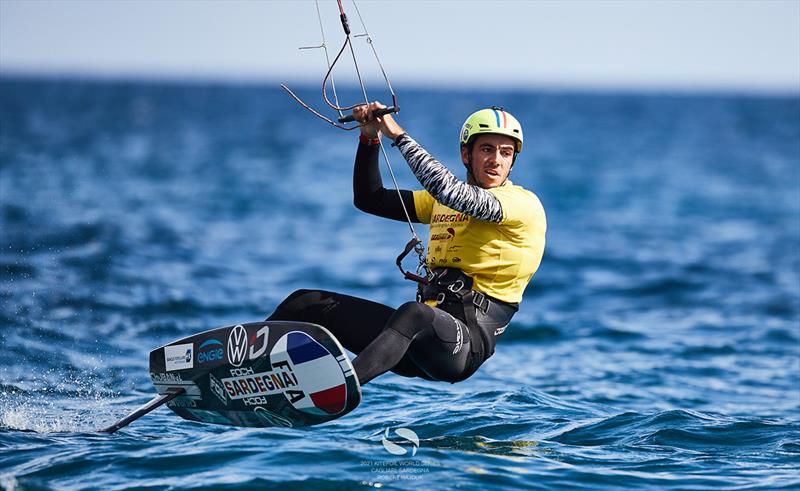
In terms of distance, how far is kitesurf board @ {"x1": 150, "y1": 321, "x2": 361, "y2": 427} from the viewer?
6379 millimetres

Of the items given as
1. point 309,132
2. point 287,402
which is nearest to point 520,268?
point 287,402

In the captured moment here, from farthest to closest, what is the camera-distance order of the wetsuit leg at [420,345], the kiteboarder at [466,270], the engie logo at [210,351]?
the engie logo at [210,351], the kiteboarder at [466,270], the wetsuit leg at [420,345]

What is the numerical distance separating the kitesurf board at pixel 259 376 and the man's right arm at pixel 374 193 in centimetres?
120

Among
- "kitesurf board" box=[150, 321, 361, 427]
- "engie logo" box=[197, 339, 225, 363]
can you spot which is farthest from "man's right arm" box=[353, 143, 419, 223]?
"engie logo" box=[197, 339, 225, 363]

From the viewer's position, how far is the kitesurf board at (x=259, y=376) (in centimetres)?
638

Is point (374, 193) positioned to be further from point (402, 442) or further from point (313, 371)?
point (402, 442)

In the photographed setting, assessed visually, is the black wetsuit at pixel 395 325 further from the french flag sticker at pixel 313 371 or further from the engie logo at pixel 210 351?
the engie logo at pixel 210 351

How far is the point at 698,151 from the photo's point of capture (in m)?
57.3

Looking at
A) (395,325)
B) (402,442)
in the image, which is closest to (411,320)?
(395,325)

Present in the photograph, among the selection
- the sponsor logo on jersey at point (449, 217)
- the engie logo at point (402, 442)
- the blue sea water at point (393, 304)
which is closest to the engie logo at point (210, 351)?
the blue sea water at point (393, 304)

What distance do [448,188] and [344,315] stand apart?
1.20m

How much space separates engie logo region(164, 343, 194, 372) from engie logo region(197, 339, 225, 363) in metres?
0.09

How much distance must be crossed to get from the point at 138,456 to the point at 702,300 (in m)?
11.9

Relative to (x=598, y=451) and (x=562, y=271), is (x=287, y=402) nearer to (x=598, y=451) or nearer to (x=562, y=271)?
(x=598, y=451)
